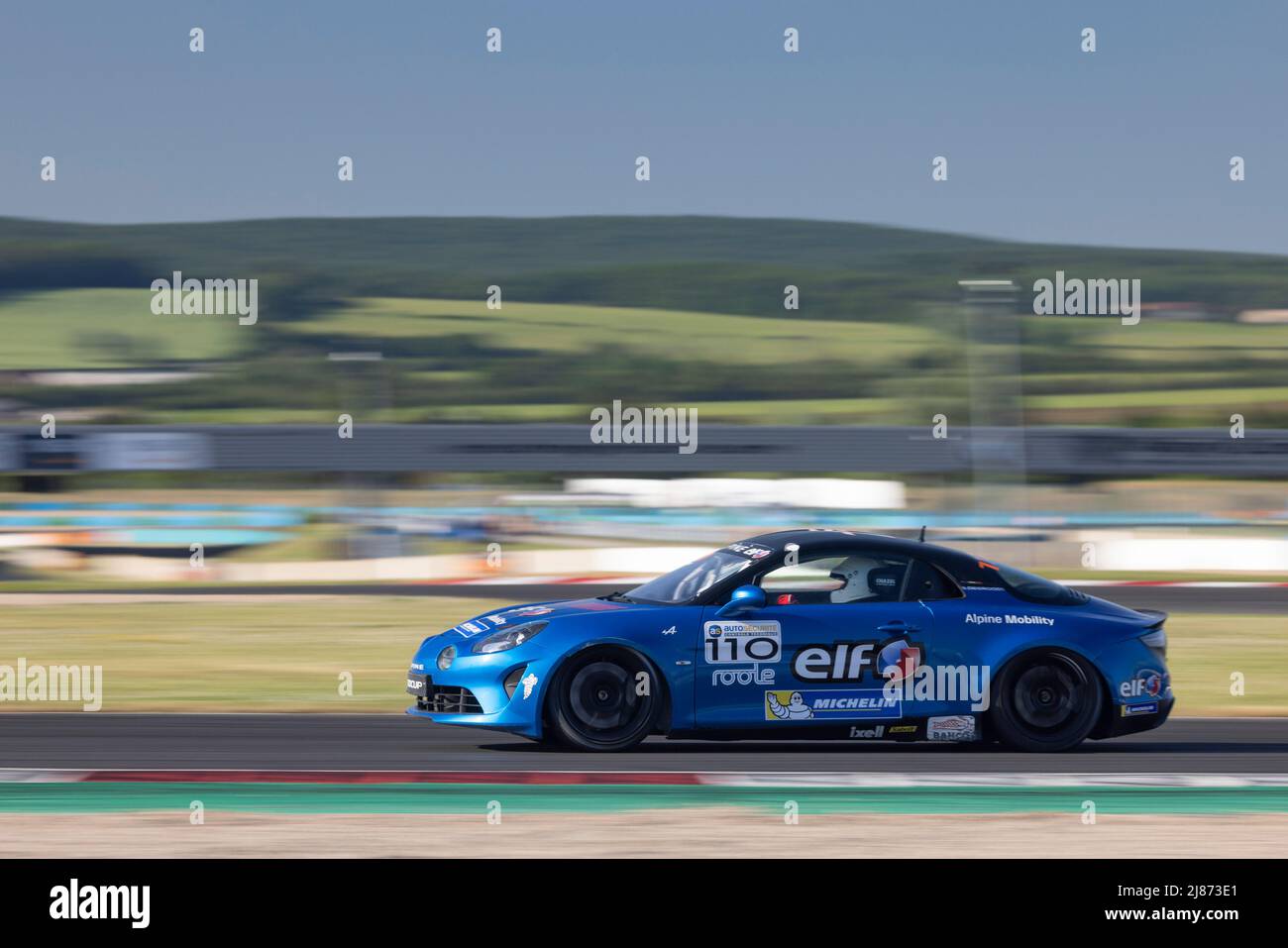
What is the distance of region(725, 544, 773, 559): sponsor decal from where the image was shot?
8039 millimetres

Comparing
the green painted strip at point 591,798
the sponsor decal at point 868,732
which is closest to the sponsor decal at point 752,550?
the sponsor decal at point 868,732

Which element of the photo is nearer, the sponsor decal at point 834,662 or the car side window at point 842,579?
the sponsor decal at point 834,662

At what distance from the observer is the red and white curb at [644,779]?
23.4 ft

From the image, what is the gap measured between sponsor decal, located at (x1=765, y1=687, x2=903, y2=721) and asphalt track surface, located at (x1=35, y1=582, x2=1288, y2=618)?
11184 mm

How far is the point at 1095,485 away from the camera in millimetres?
43594

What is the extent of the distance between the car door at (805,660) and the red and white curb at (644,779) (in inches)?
17.9

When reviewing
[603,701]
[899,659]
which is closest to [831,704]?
[899,659]

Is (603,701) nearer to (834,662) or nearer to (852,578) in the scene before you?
(834,662)

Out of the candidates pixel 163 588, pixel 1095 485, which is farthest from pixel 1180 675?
pixel 1095 485

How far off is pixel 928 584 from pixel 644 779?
1.93 m

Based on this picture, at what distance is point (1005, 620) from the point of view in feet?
26.2

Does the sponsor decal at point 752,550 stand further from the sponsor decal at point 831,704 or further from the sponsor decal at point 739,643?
the sponsor decal at point 831,704
